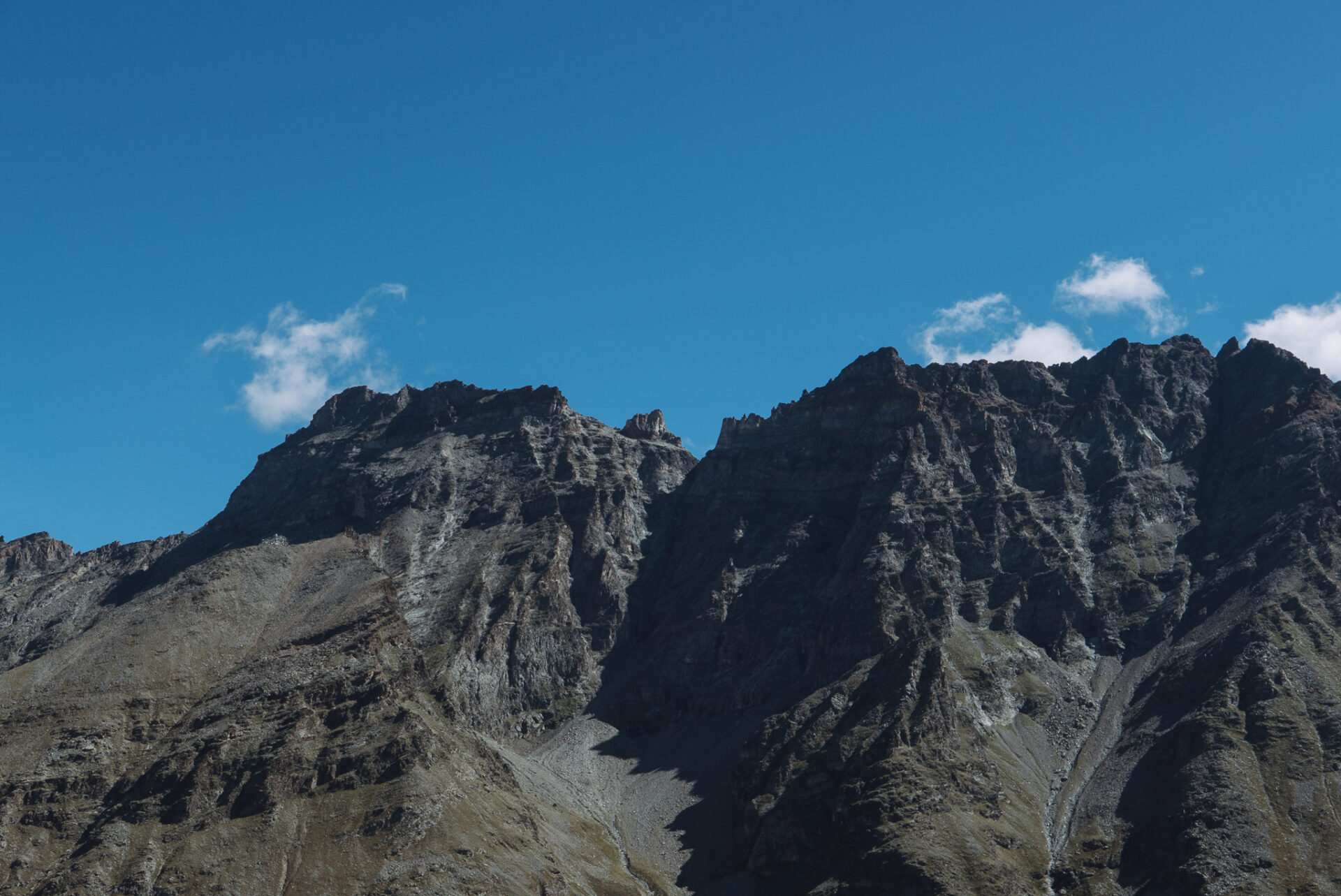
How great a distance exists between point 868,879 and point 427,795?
74.9 meters

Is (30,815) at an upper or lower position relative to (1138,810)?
upper

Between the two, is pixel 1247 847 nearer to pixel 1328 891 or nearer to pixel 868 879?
pixel 1328 891

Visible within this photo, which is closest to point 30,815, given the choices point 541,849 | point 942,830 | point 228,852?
point 228,852

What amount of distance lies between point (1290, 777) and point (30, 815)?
696 feet

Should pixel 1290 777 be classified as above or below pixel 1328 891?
above

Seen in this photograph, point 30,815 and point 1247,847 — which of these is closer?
point 1247,847

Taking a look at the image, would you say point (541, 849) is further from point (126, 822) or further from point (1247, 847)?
point (1247, 847)

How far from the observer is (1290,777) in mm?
187000

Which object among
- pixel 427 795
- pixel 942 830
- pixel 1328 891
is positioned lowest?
pixel 1328 891

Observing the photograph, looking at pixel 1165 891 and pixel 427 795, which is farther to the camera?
pixel 427 795

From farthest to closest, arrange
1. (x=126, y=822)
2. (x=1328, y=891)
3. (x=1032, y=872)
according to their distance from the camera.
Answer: (x=126, y=822), (x=1032, y=872), (x=1328, y=891)

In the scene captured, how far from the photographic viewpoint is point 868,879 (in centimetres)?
18738

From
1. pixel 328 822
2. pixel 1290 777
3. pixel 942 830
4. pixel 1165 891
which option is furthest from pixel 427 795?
pixel 1290 777

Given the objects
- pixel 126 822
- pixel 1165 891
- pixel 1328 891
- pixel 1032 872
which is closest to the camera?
pixel 1328 891
